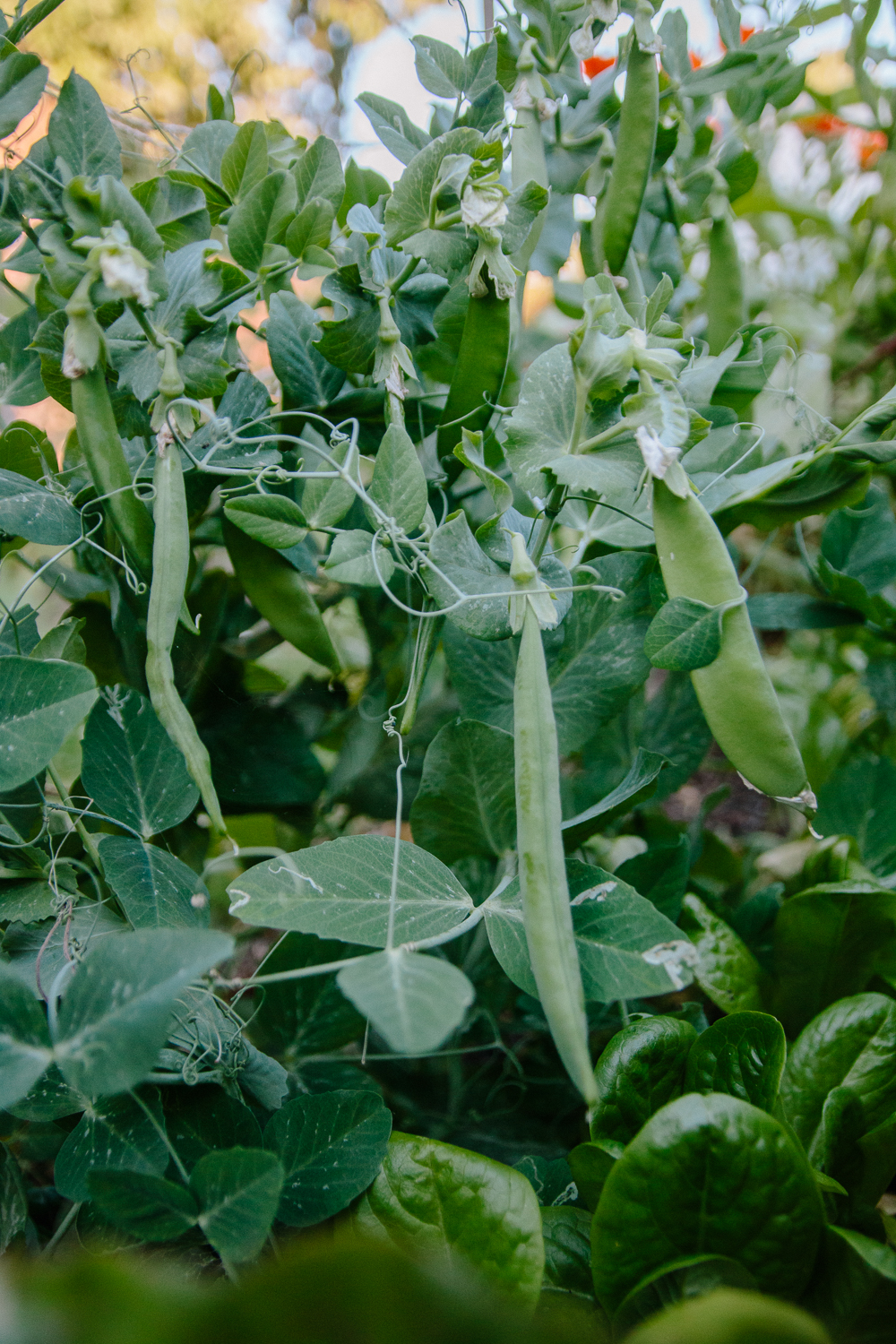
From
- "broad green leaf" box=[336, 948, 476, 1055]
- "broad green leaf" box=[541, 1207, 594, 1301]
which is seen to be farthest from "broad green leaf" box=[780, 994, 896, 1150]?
"broad green leaf" box=[336, 948, 476, 1055]

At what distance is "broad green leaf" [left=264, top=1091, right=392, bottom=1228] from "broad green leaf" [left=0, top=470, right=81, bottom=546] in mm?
262

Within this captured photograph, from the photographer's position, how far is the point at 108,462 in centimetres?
32

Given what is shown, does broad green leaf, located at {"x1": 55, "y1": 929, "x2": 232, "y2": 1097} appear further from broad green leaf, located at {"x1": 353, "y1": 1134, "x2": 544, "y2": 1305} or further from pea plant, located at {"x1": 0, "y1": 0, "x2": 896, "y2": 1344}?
broad green leaf, located at {"x1": 353, "y1": 1134, "x2": 544, "y2": 1305}

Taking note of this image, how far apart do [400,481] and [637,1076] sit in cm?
26

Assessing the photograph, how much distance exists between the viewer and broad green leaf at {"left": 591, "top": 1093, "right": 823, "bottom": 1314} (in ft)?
0.84

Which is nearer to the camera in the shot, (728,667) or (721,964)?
(728,667)

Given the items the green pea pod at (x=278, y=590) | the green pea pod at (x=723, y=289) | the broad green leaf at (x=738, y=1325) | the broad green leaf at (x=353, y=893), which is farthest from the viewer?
the green pea pod at (x=723, y=289)

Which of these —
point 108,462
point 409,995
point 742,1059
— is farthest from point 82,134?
point 742,1059

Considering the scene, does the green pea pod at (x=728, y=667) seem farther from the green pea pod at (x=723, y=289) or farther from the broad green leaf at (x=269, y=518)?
the green pea pod at (x=723, y=289)

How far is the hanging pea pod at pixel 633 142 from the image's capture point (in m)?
0.37

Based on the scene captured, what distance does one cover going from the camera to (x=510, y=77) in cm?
39

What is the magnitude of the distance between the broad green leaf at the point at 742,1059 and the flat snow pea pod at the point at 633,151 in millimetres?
374

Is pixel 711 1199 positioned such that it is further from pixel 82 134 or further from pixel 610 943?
pixel 82 134

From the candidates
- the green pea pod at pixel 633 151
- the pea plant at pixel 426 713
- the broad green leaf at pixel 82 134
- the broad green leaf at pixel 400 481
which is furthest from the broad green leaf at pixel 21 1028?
the green pea pod at pixel 633 151
